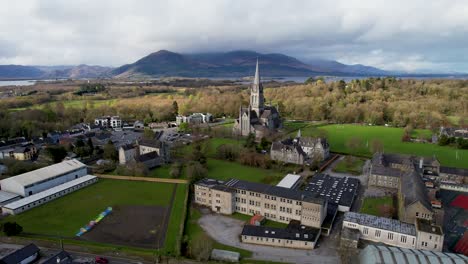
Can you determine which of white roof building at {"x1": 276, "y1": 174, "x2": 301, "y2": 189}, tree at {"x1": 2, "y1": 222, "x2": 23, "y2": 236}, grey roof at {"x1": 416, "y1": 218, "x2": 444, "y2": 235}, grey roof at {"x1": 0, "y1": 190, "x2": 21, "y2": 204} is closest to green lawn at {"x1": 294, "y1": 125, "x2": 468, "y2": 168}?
white roof building at {"x1": 276, "y1": 174, "x2": 301, "y2": 189}

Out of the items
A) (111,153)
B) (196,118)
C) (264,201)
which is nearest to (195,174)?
(264,201)

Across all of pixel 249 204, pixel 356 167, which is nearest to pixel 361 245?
pixel 249 204

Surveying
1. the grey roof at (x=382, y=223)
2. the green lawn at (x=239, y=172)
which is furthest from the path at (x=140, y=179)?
the grey roof at (x=382, y=223)

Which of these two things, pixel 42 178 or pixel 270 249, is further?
pixel 42 178

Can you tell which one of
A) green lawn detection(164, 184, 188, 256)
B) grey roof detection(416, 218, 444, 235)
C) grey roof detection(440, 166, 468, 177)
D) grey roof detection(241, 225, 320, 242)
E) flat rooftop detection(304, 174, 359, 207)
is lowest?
green lawn detection(164, 184, 188, 256)

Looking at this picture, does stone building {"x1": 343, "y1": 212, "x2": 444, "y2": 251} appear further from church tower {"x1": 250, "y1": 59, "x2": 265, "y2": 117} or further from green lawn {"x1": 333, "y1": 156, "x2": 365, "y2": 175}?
church tower {"x1": 250, "y1": 59, "x2": 265, "y2": 117}

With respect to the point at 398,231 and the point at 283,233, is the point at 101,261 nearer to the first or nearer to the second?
the point at 283,233
